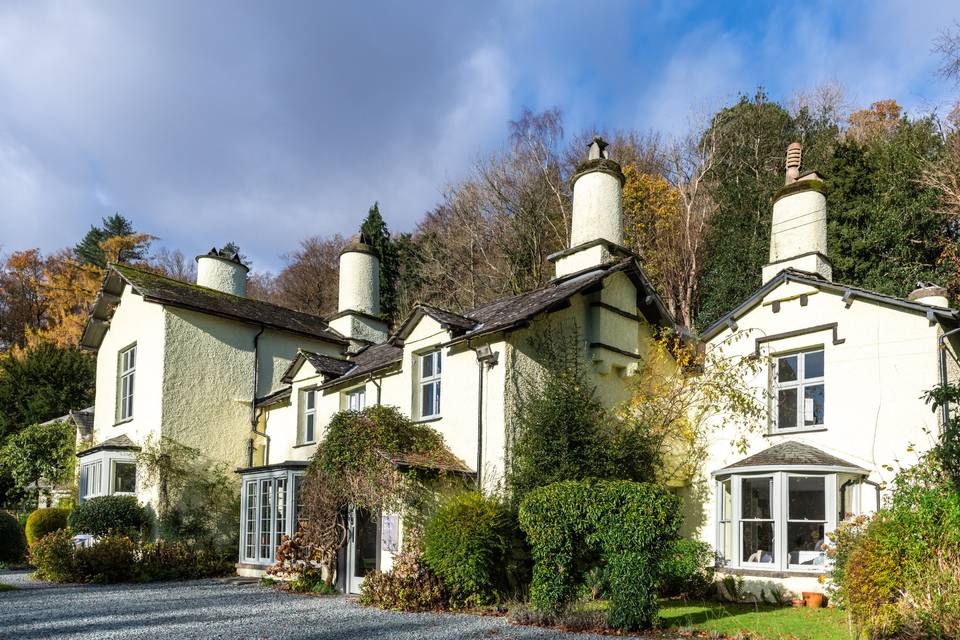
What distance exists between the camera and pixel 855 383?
13445mm

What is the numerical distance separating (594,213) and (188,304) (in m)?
10.5

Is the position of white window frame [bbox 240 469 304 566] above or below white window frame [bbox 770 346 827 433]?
below

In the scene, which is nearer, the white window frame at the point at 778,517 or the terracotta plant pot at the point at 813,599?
the terracotta plant pot at the point at 813,599

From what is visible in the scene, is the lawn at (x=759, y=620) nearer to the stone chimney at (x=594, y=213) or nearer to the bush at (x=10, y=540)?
the stone chimney at (x=594, y=213)

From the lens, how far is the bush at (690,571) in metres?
13.5

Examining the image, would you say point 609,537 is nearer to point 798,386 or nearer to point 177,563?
point 798,386

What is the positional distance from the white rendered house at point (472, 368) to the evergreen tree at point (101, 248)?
92.9ft

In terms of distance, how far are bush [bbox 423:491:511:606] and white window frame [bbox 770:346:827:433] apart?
5.91 meters

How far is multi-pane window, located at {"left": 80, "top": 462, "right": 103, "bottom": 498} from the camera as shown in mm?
19672

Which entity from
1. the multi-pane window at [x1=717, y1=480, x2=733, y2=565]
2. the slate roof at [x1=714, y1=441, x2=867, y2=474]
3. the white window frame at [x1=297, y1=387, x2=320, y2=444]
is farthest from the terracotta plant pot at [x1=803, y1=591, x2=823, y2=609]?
the white window frame at [x1=297, y1=387, x2=320, y2=444]

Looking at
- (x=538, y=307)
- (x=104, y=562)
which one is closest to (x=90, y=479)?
(x=104, y=562)

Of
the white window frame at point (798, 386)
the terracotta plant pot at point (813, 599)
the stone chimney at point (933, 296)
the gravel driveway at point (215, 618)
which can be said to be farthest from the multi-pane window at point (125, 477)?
the stone chimney at point (933, 296)

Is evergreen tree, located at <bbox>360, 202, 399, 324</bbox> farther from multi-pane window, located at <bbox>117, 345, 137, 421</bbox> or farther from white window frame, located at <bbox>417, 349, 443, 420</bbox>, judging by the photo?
white window frame, located at <bbox>417, 349, 443, 420</bbox>

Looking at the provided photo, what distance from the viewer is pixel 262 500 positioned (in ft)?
55.9
